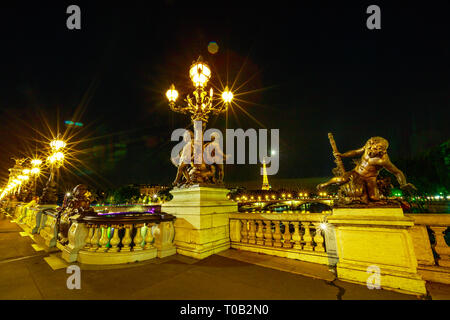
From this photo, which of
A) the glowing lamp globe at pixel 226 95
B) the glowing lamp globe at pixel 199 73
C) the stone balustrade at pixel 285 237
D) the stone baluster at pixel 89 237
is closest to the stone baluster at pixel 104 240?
the stone baluster at pixel 89 237

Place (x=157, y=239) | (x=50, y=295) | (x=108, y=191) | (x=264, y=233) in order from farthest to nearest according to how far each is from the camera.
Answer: (x=108, y=191)
(x=264, y=233)
(x=157, y=239)
(x=50, y=295)

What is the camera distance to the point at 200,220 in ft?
17.3

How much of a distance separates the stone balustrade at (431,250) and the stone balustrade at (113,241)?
219 inches

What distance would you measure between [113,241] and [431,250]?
682 cm

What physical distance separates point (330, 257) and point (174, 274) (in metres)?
3.51

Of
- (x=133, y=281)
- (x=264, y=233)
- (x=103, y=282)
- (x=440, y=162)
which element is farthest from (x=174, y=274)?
(x=440, y=162)

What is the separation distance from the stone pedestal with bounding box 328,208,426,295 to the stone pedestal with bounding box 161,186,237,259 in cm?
317

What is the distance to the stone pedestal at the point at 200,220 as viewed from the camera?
5.24 metres

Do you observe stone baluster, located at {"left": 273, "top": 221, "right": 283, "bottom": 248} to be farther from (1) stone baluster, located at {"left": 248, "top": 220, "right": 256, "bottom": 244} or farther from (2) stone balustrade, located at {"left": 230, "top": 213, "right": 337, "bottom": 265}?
(1) stone baluster, located at {"left": 248, "top": 220, "right": 256, "bottom": 244}

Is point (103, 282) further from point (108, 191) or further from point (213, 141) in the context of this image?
point (108, 191)

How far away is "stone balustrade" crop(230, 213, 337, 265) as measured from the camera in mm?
4551

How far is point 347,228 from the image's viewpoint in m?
3.74

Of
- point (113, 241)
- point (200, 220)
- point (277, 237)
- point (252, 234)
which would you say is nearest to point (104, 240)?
point (113, 241)

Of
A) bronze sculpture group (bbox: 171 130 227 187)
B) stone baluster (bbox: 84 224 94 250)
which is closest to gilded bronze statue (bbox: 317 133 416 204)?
bronze sculpture group (bbox: 171 130 227 187)
